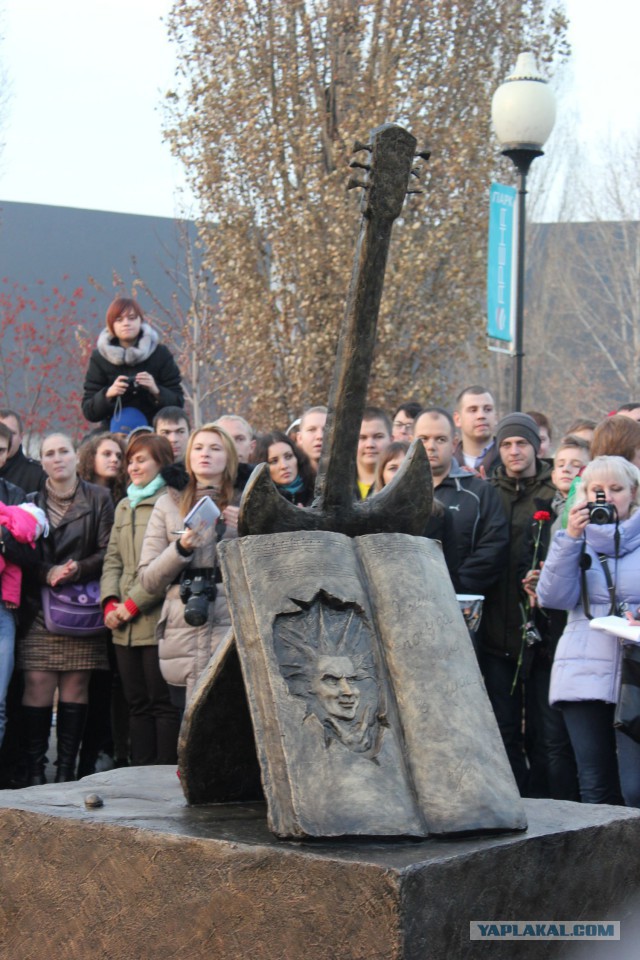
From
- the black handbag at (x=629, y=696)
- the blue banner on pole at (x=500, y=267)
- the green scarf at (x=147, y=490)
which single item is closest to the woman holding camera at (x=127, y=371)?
the green scarf at (x=147, y=490)

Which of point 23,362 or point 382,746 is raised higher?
point 23,362

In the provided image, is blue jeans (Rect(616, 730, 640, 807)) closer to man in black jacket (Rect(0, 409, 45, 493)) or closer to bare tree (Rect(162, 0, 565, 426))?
man in black jacket (Rect(0, 409, 45, 493))

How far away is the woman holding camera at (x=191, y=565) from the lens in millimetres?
6207

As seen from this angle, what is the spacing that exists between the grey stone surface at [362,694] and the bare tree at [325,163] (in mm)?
12789

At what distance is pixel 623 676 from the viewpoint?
4969 mm

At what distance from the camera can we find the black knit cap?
6.63 m

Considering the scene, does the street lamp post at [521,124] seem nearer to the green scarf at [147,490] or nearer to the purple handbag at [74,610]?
the green scarf at [147,490]

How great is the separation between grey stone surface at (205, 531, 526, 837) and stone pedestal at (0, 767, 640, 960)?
97 millimetres

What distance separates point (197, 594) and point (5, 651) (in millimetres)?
1301

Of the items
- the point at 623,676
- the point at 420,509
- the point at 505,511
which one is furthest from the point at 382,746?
the point at 505,511

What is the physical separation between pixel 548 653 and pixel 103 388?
3.66m

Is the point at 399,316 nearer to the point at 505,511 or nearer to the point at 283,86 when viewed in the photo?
the point at 283,86

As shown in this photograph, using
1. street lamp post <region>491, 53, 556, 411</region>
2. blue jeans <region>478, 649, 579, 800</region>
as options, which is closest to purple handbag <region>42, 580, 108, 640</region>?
blue jeans <region>478, 649, 579, 800</region>

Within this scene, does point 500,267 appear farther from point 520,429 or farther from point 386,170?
point 386,170
